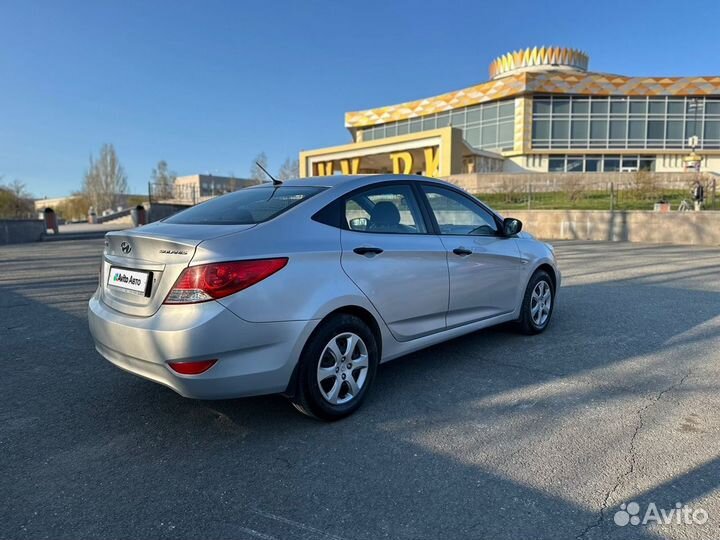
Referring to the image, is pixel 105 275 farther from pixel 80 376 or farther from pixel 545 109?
pixel 545 109

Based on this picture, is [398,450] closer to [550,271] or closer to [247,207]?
[247,207]

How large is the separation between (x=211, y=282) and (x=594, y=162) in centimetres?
5022

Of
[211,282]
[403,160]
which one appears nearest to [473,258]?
[211,282]

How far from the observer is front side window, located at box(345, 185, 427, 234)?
3.61m

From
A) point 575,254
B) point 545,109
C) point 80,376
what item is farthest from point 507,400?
point 545,109

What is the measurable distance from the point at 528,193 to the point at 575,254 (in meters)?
7.73

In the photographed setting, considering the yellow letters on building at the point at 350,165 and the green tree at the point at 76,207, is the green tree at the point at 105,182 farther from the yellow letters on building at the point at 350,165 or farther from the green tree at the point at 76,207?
the yellow letters on building at the point at 350,165

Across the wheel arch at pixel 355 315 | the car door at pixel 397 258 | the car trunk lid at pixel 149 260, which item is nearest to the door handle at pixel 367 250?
the car door at pixel 397 258

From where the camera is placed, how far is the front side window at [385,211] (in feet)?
11.9

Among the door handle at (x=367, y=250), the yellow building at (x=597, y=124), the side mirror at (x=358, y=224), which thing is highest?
the yellow building at (x=597, y=124)

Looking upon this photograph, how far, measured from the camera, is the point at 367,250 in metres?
3.44

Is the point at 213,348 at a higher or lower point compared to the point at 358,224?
lower

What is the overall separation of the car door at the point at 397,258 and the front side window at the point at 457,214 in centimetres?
23

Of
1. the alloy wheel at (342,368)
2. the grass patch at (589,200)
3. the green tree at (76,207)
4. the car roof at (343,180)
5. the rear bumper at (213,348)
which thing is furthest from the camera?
the green tree at (76,207)
